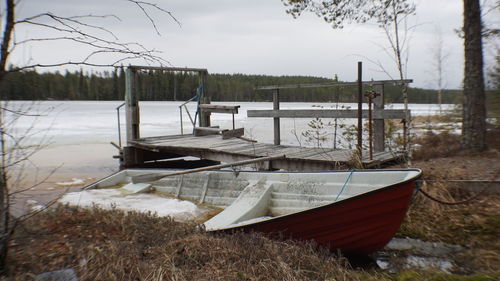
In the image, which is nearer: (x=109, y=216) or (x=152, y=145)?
(x=109, y=216)

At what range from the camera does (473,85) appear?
23.3 feet

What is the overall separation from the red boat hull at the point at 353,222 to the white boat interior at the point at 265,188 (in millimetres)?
204

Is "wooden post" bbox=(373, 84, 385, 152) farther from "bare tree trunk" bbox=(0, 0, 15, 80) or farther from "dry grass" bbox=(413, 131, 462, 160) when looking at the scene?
"bare tree trunk" bbox=(0, 0, 15, 80)

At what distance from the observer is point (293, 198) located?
5445mm

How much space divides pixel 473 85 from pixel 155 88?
36.1 feet

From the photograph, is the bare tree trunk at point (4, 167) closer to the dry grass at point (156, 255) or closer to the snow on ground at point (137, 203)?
the dry grass at point (156, 255)

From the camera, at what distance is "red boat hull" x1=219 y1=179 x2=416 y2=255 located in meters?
4.18

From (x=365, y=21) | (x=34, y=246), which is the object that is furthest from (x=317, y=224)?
(x=365, y=21)

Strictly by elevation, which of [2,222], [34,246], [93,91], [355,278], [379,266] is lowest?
[379,266]

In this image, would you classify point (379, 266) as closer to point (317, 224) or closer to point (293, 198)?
point (317, 224)

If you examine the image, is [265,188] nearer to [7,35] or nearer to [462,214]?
[462,214]

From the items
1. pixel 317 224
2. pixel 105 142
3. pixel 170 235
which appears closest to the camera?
pixel 170 235

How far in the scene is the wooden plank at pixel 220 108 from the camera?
9953mm

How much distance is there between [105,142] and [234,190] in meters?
13.3
